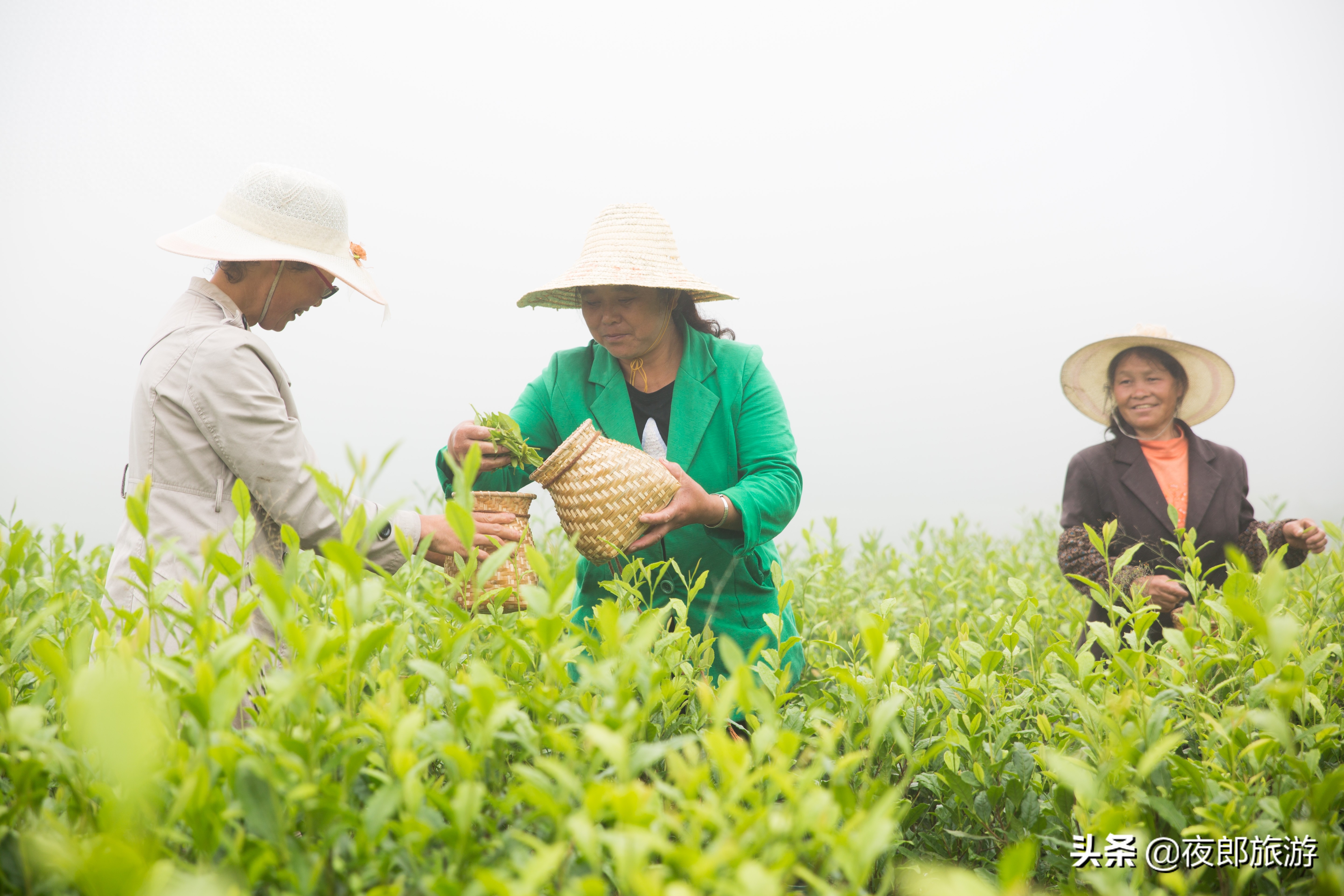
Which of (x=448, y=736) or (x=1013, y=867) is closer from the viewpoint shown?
(x=1013, y=867)

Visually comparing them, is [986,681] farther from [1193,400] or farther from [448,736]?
[1193,400]

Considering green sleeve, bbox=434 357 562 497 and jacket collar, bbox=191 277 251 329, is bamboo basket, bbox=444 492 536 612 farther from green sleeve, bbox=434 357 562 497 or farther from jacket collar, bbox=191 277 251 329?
jacket collar, bbox=191 277 251 329

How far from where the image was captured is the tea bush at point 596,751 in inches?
32.6

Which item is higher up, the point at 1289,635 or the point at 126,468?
the point at 1289,635

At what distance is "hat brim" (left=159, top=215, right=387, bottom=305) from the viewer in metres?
1.90

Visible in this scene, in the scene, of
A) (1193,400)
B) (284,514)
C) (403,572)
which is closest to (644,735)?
(403,572)

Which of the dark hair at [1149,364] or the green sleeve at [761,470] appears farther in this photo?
the dark hair at [1149,364]

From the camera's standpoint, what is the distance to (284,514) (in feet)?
5.93

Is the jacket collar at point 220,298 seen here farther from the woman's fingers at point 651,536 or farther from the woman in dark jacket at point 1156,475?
the woman in dark jacket at point 1156,475

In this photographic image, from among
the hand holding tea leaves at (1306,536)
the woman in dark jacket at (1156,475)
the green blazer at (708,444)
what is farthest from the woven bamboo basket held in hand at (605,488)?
the hand holding tea leaves at (1306,536)

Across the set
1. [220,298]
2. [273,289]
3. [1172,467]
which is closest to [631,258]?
[273,289]

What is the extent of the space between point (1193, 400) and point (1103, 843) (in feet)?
9.93

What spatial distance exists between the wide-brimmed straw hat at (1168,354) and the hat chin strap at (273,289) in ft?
9.97

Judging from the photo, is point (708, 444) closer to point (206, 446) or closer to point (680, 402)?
point (680, 402)
